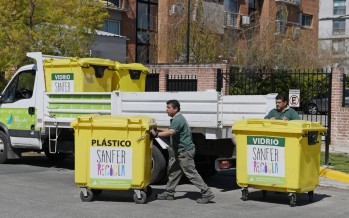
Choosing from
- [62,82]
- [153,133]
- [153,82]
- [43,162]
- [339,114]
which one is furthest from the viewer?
[153,82]

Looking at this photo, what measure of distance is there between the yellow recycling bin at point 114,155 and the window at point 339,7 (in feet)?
228

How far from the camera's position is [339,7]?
2972 inches

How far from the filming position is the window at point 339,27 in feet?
246

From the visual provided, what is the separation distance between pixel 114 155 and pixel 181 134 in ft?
3.69

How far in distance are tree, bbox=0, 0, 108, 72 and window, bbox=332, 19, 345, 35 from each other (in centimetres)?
5950

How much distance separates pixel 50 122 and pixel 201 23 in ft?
72.8

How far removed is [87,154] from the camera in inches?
401

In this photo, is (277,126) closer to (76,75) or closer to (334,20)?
(76,75)

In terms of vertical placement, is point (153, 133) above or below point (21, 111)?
below

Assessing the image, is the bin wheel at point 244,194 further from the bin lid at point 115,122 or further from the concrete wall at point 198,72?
the concrete wall at point 198,72

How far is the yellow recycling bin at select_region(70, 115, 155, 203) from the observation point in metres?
9.93

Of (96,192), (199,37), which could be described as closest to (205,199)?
(96,192)

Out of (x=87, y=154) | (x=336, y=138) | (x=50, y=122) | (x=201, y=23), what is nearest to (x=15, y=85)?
(x=50, y=122)

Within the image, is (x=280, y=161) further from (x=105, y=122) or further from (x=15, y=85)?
(x=15, y=85)
